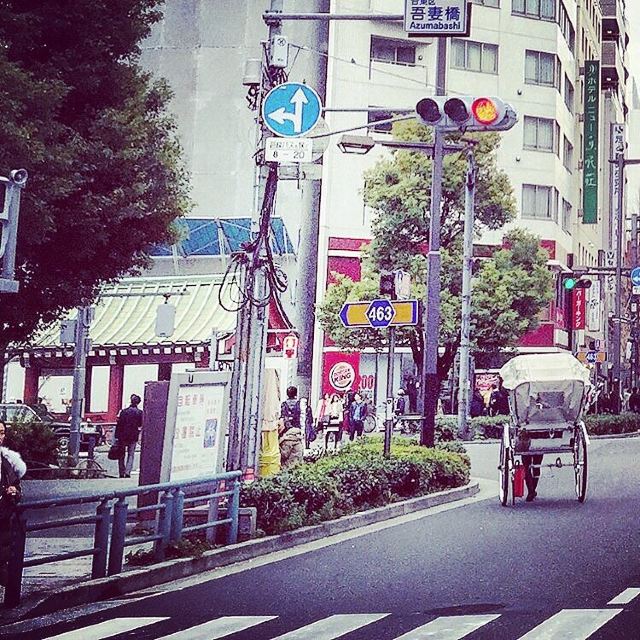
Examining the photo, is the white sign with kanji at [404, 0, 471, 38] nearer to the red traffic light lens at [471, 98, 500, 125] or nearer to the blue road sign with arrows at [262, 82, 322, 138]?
the blue road sign with arrows at [262, 82, 322, 138]

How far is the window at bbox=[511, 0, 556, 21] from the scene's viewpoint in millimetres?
55750

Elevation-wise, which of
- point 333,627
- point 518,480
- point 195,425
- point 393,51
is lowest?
point 333,627

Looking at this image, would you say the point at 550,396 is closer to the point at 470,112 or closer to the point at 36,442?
the point at 470,112

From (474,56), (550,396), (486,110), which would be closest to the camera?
(486,110)

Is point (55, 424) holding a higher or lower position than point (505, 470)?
higher

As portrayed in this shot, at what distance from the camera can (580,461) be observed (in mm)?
18172

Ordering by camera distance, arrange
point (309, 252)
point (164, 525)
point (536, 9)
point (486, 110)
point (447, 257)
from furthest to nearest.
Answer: point (536, 9) → point (309, 252) → point (447, 257) → point (486, 110) → point (164, 525)

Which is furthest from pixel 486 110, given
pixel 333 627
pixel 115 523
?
pixel 333 627

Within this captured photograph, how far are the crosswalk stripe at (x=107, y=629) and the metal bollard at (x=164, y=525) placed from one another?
2548mm

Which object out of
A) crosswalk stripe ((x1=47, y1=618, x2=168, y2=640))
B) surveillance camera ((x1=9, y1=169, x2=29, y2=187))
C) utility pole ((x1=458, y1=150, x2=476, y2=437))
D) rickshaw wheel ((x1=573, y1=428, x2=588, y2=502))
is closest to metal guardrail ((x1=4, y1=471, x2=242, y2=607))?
crosswalk stripe ((x1=47, y1=618, x2=168, y2=640))

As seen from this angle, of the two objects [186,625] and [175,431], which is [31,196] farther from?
[186,625]

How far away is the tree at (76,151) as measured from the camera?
18.9 meters

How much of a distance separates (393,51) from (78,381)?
29.5 meters

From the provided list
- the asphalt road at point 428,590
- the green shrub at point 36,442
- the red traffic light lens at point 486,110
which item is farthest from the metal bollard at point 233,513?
the green shrub at point 36,442
